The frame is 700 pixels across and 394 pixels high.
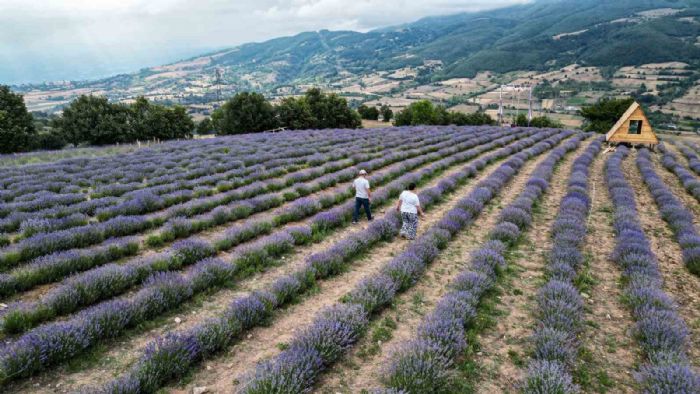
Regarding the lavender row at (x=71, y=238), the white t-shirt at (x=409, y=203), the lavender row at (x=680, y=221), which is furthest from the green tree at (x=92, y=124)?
the lavender row at (x=680, y=221)

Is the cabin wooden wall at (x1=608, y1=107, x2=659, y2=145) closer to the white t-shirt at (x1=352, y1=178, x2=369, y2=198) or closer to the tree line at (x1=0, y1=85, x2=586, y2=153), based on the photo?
the tree line at (x1=0, y1=85, x2=586, y2=153)

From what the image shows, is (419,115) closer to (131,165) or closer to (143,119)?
(143,119)

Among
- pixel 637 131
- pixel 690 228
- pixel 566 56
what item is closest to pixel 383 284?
pixel 690 228

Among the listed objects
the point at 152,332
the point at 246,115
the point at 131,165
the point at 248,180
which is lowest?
the point at 152,332

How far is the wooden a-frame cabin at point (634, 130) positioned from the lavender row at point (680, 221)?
551 inches

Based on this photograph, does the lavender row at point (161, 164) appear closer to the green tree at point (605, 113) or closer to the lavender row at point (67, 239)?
the lavender row at point (67, 239)

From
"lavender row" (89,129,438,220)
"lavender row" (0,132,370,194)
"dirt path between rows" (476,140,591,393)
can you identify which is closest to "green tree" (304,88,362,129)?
"lavender row" (0,132,370,194)

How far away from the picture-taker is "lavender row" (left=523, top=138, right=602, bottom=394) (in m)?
3.76

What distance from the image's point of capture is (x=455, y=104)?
11406 centimetres

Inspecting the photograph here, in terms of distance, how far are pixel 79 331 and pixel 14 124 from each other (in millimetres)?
40758

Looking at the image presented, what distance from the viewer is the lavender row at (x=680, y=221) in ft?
24.2

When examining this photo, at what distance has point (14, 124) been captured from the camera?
33031 millimetres

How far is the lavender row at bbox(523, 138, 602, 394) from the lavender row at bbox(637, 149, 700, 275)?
1896 millimetres

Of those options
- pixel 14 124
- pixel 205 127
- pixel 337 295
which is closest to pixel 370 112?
pixel 205 127
